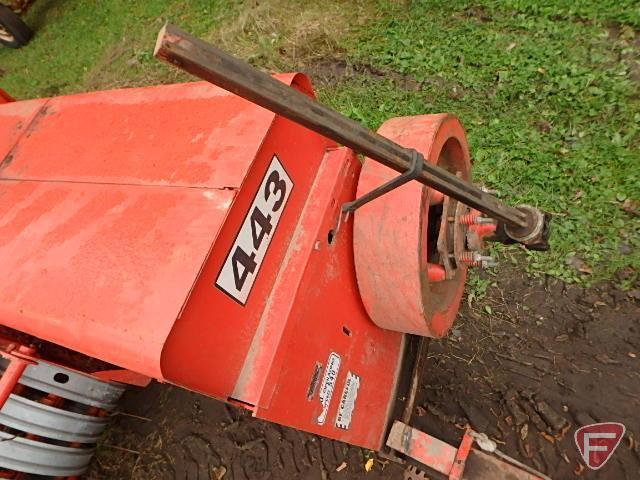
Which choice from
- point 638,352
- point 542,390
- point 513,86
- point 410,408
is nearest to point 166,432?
point 410,408

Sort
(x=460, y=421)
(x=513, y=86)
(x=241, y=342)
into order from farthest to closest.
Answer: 1. (x=513, y=86)
2. (x=460, y=421)
3. (x=241, y=342)

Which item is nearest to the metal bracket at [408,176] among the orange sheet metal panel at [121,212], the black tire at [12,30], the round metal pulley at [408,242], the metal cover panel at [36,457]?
the round metal pulley at [408,242]

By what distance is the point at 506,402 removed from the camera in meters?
2.58

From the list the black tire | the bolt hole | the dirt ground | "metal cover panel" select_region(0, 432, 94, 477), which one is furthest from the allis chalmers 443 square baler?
the black tire

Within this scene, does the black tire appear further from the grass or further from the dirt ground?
the dirt ground

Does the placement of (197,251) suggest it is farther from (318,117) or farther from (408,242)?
(408,242)

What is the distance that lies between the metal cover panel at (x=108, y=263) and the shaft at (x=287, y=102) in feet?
1.38

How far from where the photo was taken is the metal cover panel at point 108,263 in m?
1.33

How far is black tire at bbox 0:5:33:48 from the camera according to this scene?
595 centimetres

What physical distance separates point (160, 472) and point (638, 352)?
2984 millimetres

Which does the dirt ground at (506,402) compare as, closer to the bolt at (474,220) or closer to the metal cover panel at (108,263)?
the bolt at (474,220)

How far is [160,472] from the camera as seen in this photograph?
3.04 m

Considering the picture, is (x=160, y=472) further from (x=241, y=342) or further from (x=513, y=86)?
(x=513, y=86)

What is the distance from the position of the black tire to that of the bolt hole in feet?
18.4
